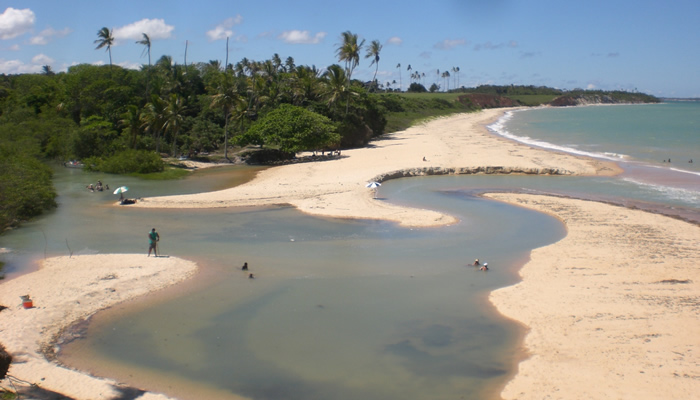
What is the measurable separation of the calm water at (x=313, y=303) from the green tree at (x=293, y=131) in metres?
15.9

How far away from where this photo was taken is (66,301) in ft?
47.3

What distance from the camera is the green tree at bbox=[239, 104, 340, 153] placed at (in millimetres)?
41688

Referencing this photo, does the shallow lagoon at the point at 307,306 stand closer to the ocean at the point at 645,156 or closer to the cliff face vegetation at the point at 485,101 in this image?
the ocean at the point at 645,156

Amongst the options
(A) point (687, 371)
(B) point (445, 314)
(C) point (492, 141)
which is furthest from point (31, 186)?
(C) point (492, 141)

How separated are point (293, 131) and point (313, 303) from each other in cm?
2885

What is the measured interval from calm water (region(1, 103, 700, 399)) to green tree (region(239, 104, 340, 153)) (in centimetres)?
1594

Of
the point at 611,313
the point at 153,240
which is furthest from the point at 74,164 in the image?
the point at 611,313

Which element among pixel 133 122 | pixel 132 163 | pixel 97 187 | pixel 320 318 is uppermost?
pixel 133 122

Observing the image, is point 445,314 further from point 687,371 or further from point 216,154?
point 216,154

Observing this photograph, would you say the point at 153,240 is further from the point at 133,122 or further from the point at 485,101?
the point at 485,101

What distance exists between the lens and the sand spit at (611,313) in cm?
1027

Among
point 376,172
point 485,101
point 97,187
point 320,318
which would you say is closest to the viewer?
point 320,318

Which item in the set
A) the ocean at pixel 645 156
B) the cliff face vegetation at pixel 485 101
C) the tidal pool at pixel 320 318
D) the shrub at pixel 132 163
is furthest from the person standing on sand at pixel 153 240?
the cliff face vegetation at pixel 485 101

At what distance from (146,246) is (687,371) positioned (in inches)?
672
